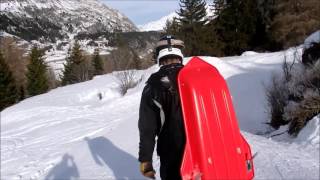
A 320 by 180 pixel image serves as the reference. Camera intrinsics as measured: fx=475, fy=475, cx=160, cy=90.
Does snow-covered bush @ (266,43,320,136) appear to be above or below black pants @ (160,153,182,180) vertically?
below

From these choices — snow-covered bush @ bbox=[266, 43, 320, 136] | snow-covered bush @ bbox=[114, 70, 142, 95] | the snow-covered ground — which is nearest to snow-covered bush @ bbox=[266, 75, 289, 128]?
snow-covered bush @ bbox=[266, 43, 320, 136]

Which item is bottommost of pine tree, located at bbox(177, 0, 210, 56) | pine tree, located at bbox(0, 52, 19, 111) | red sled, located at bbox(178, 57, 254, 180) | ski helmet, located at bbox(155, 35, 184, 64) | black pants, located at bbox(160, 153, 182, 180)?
pine tree, located at bbox(0, 52, 19, 111)

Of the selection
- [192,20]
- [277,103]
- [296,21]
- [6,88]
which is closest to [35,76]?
[6,88]

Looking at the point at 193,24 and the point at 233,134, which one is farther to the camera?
the point at 193,24

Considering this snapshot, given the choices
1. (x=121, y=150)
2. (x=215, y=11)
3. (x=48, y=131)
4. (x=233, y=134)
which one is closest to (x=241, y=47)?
(x=215, y=11)

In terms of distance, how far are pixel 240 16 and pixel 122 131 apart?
29936 mm

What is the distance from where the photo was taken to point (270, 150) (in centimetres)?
833

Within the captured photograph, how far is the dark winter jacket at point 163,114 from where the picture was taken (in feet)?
13.8

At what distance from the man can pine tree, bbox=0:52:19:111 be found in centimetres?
4542

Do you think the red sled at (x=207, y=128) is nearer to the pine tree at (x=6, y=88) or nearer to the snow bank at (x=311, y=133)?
the snow bank at (x=311, y=133)

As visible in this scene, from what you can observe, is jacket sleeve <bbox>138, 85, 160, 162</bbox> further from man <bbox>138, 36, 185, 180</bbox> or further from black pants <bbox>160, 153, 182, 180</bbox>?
black pants <bbox>160, 153, 182, 180</bbox>

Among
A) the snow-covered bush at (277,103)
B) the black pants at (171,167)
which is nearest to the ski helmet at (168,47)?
the black pants at (171,167)

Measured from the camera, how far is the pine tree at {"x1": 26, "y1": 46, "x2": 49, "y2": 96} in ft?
179

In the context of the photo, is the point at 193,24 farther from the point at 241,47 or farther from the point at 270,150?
the point at 270,150
